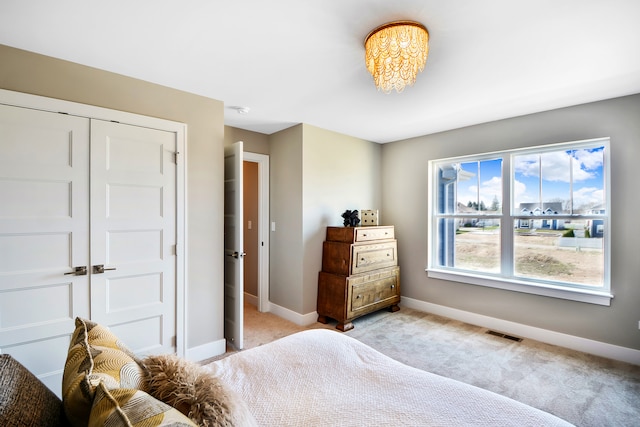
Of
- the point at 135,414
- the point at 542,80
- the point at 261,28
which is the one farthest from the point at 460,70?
the point at 135,414

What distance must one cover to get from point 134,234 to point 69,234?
0.40 meters

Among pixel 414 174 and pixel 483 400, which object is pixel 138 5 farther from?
pixel 414 174

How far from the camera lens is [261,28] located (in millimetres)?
1800

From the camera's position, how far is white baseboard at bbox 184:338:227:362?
271cm

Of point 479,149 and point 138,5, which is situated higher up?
point 138,5

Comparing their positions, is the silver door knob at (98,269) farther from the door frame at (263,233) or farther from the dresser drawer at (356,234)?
the dresser drawer at (356,234)

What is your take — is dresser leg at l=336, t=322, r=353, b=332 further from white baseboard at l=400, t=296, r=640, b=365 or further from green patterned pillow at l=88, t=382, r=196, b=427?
green patterned pillow at l=88, t=382, r=196, b=427

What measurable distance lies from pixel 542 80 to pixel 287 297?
3.43 m

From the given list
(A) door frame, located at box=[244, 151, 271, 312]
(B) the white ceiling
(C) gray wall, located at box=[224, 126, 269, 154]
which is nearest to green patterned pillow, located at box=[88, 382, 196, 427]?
(B) the white ceiling

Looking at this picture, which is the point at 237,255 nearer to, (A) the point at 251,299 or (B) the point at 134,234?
(B) the point at 134,234

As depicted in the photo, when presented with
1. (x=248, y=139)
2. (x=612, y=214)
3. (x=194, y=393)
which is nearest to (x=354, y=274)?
(x=248, y=139)

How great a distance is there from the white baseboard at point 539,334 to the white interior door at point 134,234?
3.20 m

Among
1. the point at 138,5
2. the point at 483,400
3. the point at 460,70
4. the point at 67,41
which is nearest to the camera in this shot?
the point at 483,400

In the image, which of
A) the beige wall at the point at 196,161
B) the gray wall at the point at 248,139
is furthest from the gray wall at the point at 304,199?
the beige wall at the point at 196,161
